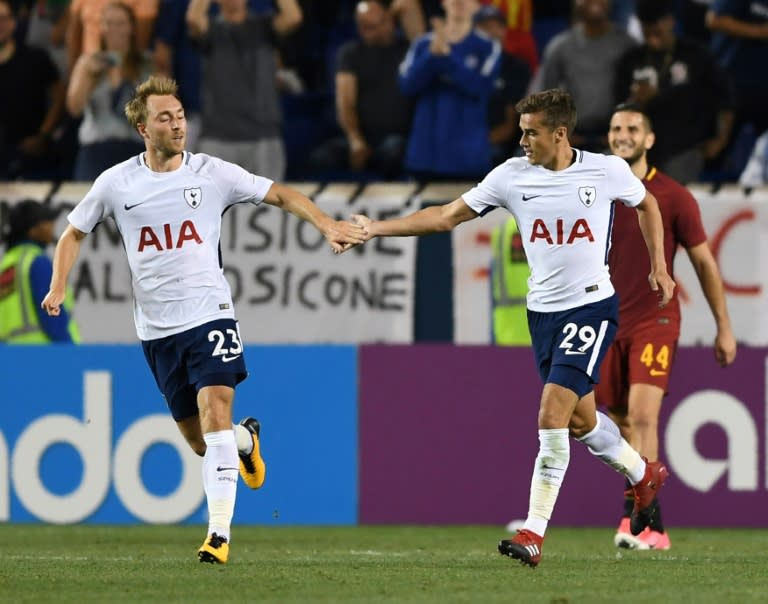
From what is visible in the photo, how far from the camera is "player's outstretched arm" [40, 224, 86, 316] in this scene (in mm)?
8298

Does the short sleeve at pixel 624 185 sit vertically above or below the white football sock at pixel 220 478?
above

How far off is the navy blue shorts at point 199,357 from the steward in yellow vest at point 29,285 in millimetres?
3510

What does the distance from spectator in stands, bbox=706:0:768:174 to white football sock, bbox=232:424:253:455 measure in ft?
21.5

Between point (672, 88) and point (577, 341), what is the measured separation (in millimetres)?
5478

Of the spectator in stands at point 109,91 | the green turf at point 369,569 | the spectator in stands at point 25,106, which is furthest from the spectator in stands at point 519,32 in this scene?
the green turf at point 369,569

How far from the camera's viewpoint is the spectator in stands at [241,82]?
45.3ft

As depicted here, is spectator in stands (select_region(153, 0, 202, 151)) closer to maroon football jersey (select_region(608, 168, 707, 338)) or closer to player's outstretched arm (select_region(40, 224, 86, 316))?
maroon football jersey (select_region(608, 168, 707, 338))

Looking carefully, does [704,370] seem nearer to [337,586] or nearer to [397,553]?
[397,553]

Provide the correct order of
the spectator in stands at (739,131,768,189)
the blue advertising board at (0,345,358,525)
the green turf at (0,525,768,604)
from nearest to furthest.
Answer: the green turf at (0,525,768,604)
the blue advertising board at (0,345,358,525)
the spectator in stands at (739,131,768,189)

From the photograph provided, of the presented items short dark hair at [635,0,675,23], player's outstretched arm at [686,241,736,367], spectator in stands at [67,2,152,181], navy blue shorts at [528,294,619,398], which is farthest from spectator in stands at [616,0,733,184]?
navy blue shorts at [528,294,619,398]

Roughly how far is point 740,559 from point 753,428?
272cm

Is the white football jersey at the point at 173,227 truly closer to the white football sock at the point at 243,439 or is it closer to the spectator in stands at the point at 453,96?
the white football sock at the point at 243,439

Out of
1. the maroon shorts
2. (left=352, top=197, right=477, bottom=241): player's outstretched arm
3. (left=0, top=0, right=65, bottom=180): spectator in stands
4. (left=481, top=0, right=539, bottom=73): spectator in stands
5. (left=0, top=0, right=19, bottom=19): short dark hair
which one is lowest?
the maroon shorts

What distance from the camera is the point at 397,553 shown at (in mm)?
9414
